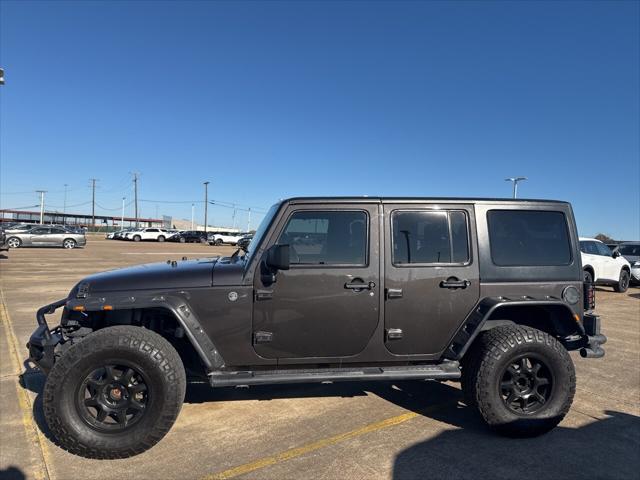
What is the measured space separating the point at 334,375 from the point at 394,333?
62 cm

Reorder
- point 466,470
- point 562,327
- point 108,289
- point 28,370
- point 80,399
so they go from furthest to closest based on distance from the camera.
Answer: point 28,370 → point 562,327 → point 108,289 → point 80,399 → point 466,470

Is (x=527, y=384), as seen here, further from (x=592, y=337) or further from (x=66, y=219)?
(x=66, y=219)

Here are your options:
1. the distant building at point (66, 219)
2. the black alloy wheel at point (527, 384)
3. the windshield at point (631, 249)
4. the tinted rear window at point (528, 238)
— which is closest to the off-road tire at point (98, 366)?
the black alloy wheel at point (527, 384)

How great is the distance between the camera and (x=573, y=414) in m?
4.06

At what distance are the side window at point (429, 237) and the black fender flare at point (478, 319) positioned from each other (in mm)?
435

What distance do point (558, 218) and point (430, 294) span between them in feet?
4.98

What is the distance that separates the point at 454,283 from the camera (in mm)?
3758

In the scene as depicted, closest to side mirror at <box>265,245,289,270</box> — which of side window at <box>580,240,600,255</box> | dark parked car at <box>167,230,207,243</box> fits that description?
side window at <box>580,240,600,255</box>

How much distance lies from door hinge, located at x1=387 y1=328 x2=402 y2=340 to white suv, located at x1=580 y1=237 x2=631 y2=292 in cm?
1145

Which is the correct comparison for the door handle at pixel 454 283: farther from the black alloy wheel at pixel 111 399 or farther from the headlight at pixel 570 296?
the black alloy wheel at pixel 111 399

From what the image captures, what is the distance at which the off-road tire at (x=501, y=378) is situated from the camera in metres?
3.54

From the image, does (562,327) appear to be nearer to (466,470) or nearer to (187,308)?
(466,470)

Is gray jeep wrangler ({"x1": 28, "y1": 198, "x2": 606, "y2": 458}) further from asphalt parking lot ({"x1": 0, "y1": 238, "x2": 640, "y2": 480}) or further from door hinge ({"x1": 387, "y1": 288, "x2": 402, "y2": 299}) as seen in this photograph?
asphalt parking lot ({"x1": 0, "y1": 238, "x2": 640, "y2": 480})

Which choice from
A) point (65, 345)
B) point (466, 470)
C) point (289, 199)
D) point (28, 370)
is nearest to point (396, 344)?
point (466, 470)
